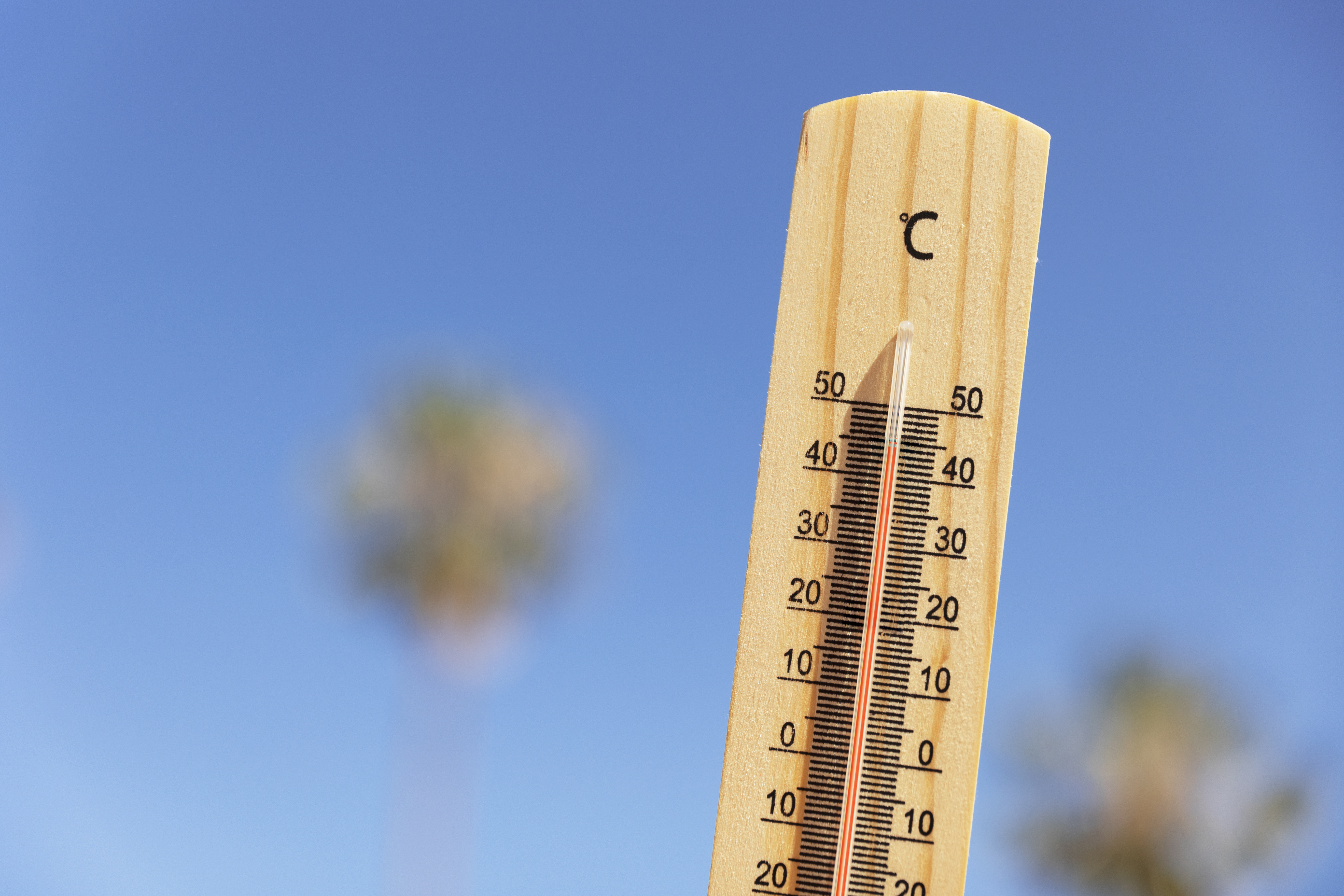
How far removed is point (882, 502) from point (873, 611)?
8.9 inches

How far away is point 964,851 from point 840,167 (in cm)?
144

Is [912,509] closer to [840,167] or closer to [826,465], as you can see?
[826,465]

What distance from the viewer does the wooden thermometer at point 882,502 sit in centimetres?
241

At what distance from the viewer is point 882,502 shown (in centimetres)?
245

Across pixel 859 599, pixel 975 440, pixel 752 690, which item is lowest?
pixel 752 690

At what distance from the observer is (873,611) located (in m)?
2.42

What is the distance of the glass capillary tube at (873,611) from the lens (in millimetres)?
2383

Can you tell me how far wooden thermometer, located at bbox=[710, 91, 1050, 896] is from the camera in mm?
2406

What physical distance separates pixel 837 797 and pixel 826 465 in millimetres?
681

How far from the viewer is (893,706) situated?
242 centimetres

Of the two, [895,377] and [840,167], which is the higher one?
[840,167]

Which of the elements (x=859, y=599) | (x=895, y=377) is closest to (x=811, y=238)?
(x=895, y=377)

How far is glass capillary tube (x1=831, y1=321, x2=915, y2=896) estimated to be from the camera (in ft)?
7.82

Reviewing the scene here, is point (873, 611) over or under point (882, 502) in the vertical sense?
under
